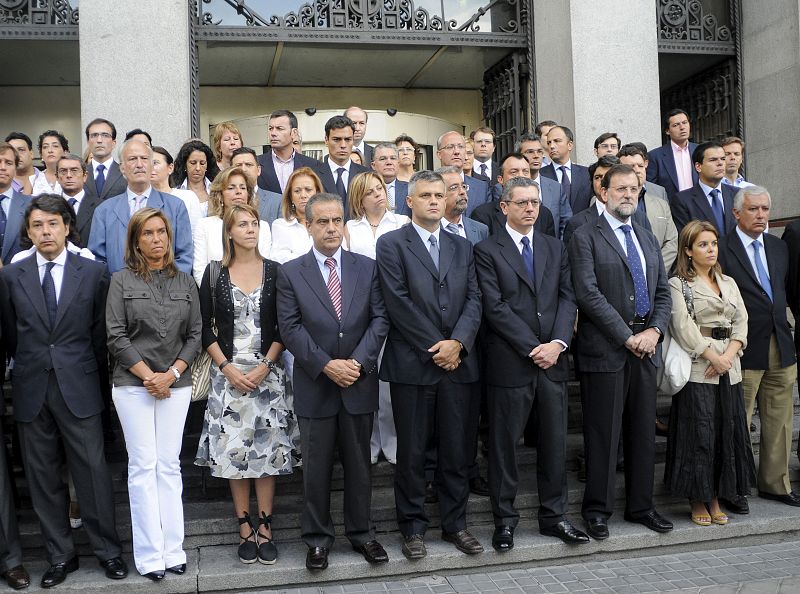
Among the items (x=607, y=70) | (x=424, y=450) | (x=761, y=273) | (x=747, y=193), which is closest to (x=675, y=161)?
(x=747, y=193)

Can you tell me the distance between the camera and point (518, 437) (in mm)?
5535

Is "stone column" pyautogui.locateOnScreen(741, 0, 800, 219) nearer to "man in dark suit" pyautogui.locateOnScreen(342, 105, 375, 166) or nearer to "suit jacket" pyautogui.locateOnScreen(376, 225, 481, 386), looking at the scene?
"man in dark suit" pyautogui.locateOnScreen(342, 105, 375, 166)

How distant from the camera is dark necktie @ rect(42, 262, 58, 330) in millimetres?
5133

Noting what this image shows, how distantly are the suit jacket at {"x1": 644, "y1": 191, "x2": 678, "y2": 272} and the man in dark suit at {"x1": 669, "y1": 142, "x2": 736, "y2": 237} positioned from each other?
42 cm

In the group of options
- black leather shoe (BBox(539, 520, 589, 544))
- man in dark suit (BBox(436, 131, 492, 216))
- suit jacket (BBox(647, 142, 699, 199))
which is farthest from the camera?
suit jacket (BBox(647, 142, 699, 199))

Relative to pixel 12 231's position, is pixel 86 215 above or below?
above

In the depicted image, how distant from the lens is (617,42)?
32.3ft

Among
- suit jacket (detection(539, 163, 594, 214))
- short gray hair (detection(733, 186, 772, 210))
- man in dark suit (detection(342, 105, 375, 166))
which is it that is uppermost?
man in dark suit (detection(342, 105, 375, 166))

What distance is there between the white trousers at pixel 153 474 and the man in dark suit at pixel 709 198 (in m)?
4.58

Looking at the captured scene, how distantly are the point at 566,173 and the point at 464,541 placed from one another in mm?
3716

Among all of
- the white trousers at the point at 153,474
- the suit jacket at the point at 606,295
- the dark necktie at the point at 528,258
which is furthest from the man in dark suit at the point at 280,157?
the suit jacket at the point at 606,295

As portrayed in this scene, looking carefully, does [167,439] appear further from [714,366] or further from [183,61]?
[183,61]

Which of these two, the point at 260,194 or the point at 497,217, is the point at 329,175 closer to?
the point at 260,194

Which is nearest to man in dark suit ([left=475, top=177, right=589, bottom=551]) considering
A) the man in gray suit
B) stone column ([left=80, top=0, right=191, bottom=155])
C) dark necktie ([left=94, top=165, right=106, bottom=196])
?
the man in gray suit
